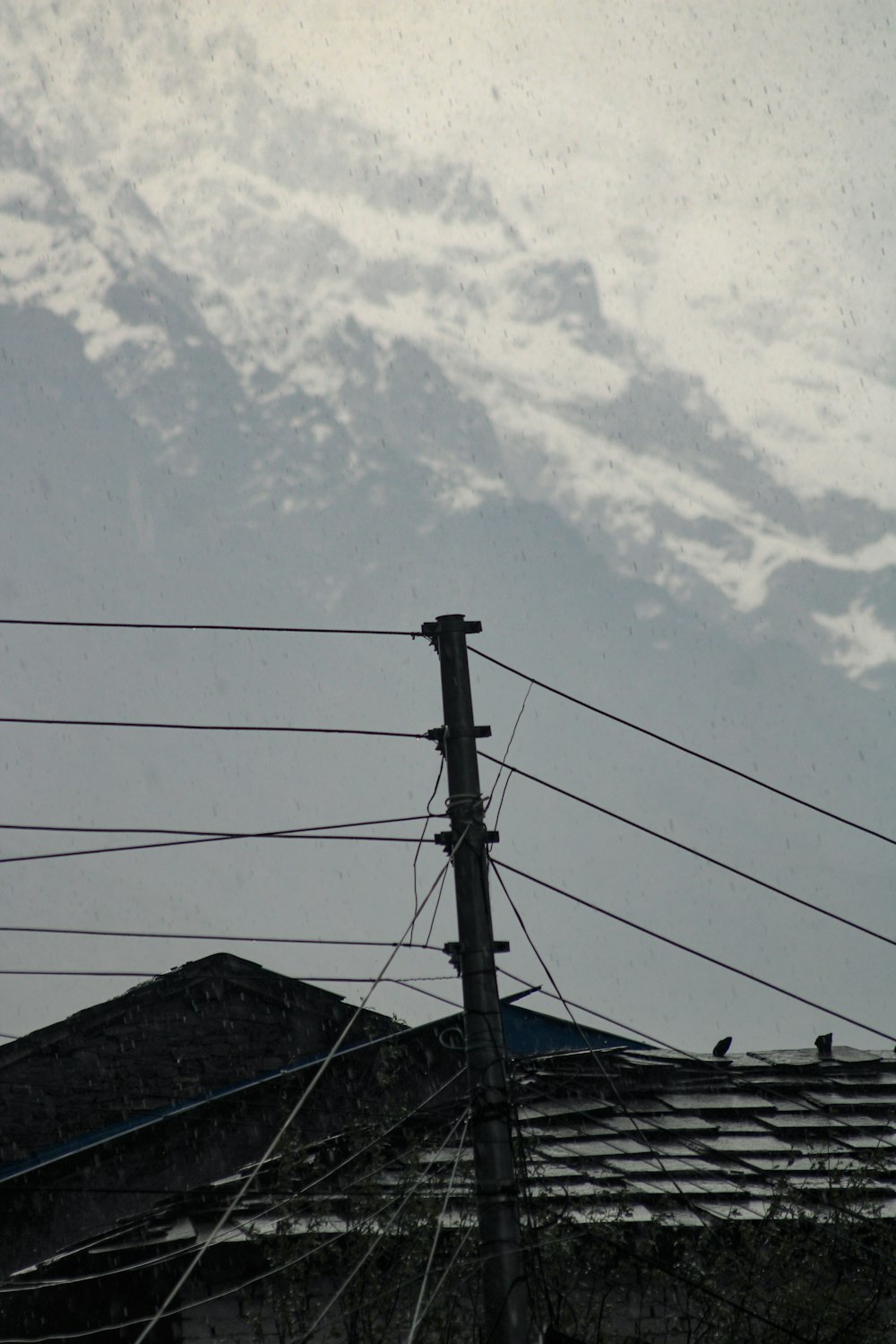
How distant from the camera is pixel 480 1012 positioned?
26.2ft

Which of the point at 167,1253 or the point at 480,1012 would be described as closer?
the point at 480,1012

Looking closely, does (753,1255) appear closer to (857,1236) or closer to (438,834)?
(857,1236)

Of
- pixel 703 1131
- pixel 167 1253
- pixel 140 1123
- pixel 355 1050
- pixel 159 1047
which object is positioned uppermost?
pixel 159 1047

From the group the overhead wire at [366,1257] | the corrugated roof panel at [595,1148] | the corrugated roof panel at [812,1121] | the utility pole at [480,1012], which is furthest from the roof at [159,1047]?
the utility pole at [480,1012]

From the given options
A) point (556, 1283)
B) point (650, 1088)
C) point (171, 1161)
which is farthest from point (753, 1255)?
point (171, 1161)

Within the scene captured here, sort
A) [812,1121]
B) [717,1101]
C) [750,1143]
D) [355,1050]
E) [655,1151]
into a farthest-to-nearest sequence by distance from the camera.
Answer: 1. [355,1050]
2. [717,1101]
3. [812,1121]
4. [750,1143]
5. [655,1151]

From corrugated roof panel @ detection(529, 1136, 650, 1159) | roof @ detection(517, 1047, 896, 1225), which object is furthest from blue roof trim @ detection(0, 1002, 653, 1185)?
corrugated roof panel @ detection(529, 1136, 650, 1159)

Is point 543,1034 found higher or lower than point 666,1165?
higher

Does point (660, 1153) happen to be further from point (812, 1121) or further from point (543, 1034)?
point (543, 1034)

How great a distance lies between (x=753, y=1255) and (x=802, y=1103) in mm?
3743

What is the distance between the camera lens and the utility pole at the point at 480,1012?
7.32m

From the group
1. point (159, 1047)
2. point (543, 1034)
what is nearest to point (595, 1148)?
point (543, 1034)

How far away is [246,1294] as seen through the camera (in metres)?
10.2

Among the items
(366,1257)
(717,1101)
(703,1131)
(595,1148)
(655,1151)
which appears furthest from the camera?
(717,1101)
